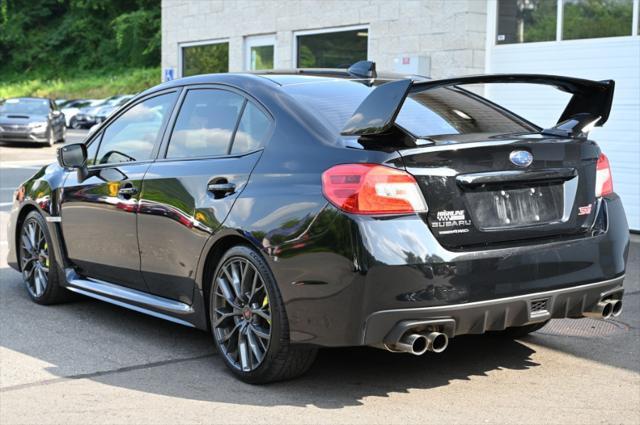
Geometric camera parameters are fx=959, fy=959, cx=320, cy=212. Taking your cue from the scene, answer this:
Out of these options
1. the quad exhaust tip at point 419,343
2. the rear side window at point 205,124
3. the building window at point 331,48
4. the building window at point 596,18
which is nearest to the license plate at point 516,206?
the quad exhaust tip at point 419,343

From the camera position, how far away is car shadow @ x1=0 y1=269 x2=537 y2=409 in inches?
190

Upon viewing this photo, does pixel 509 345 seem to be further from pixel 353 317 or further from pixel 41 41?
pixel 41 41

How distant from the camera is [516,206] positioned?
15.3ft

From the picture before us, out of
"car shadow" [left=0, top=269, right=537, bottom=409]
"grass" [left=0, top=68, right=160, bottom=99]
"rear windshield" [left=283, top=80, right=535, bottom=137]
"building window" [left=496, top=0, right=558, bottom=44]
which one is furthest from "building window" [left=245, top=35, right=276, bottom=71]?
"grass" [left=0, top=68, right=160, bottom=99]

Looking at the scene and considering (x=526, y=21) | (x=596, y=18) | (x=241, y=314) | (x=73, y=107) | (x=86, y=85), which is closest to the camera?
(x=241, y=314)

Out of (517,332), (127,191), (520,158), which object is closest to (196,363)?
(127,191)

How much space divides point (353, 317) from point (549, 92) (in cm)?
887

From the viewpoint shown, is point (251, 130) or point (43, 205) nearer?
point (251, 130)

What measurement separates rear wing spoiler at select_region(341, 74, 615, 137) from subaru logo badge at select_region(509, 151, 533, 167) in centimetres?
40

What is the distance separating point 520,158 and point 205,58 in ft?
52.6

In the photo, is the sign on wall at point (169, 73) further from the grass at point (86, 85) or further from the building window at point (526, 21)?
the grass at point (86, 85)

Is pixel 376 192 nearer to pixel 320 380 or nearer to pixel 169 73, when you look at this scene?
pixel 320 380

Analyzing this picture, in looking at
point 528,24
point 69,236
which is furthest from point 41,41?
point 69,236

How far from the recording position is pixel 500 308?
4480 mm
